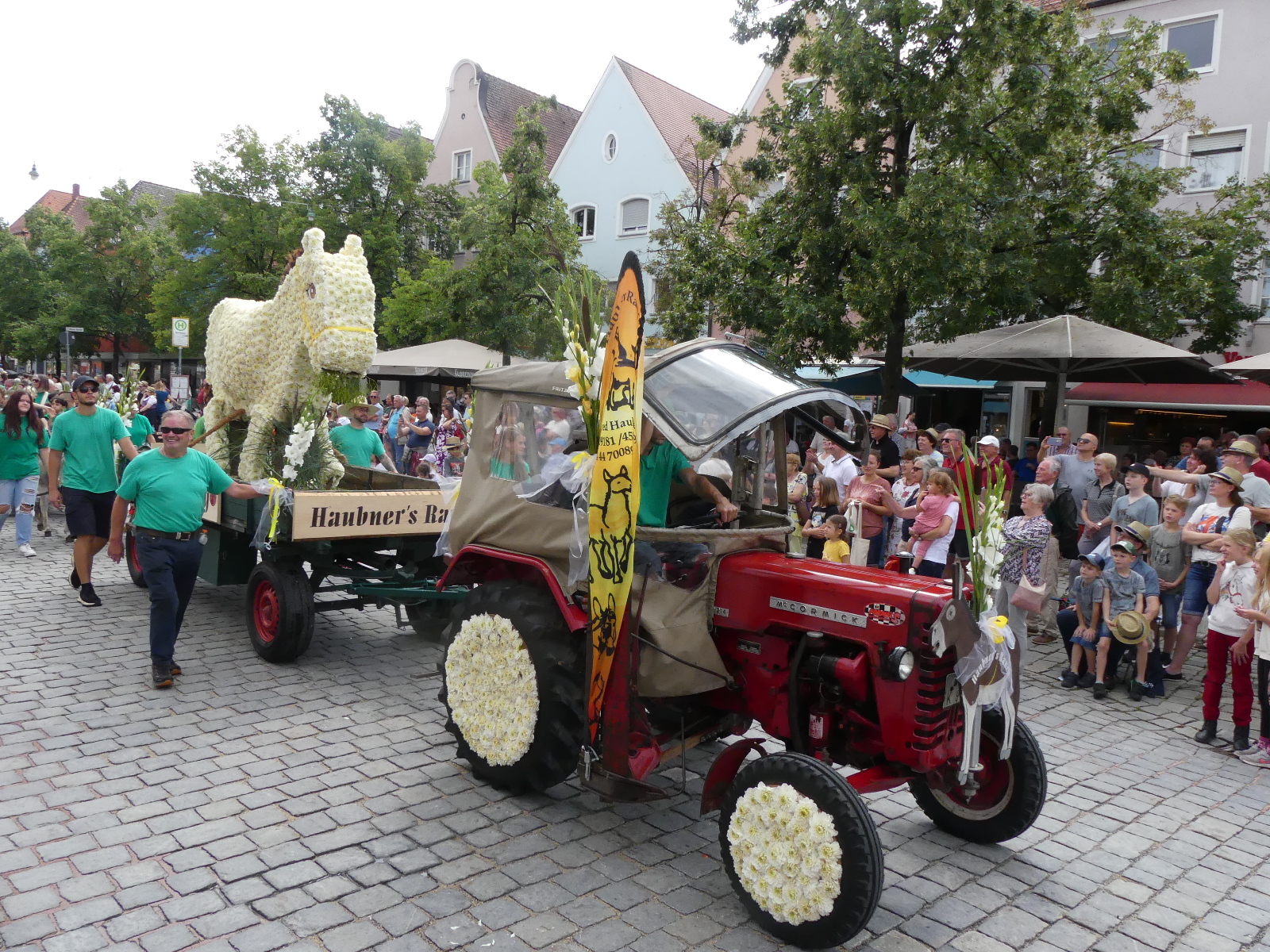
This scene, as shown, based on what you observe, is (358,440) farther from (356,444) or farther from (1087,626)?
(1087,626)

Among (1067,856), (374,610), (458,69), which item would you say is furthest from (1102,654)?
(458,69)

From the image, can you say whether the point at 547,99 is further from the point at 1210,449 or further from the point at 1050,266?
the point at 1210,449

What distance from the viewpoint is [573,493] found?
436 cm

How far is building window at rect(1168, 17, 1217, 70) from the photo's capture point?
1856 cm

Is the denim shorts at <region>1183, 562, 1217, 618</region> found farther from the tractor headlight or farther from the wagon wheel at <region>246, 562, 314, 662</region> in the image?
the wagon wheel at <region>246, 562, 314, 662</region>

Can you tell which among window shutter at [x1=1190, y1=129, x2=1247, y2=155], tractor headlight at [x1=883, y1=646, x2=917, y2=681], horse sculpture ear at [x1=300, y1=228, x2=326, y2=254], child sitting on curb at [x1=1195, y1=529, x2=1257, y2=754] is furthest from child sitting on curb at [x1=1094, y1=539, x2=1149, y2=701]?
window shutter at [x1=1190, y1=129, x2=1247, y2=155]

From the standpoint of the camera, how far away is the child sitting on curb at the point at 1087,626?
7.36 m

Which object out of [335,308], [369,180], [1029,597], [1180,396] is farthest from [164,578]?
[369,180]

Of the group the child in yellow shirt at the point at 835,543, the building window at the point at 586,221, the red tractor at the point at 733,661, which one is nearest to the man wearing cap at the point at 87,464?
the red tractor at the point at 733,661

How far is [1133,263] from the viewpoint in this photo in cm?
1266

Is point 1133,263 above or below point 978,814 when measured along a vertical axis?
above

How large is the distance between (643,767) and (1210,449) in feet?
28.0

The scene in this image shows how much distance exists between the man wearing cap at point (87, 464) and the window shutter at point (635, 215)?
2056 centimetres

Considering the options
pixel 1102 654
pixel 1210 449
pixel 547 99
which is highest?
pixel 547 99
